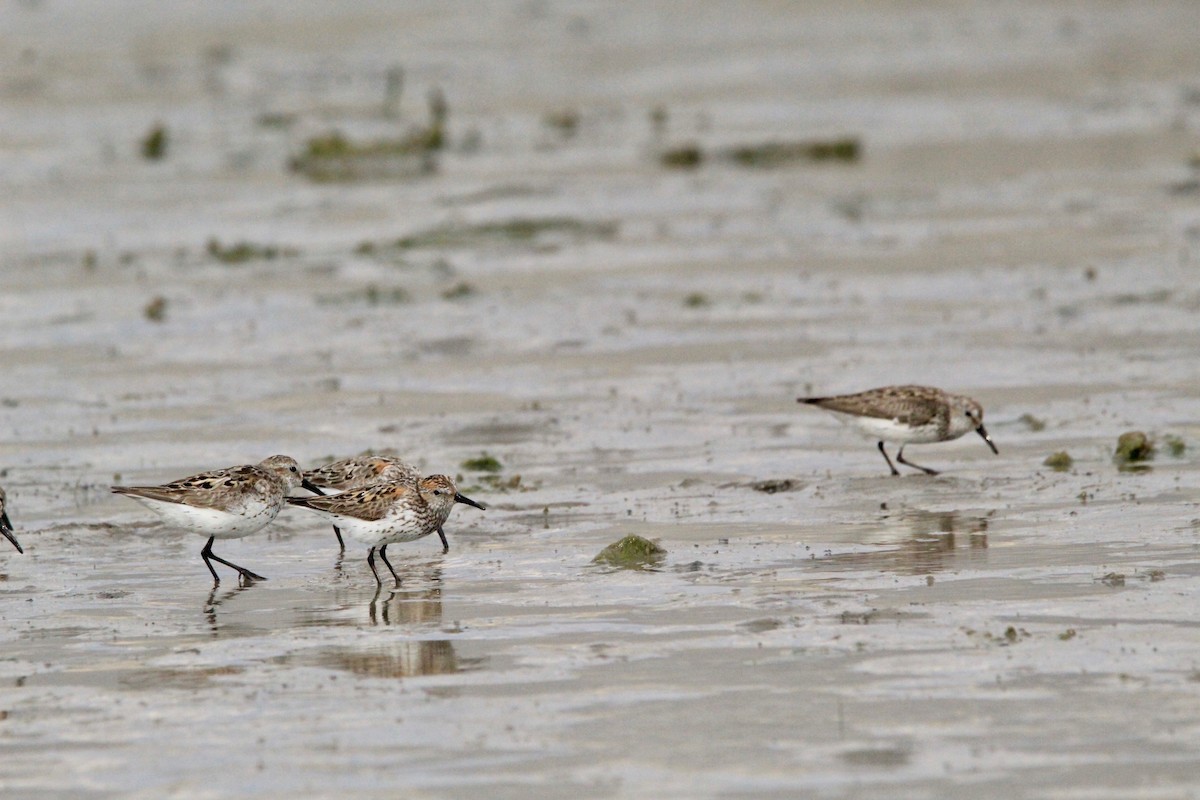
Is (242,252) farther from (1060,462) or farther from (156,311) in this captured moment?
(1060,462)

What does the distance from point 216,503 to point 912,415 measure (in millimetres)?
5789

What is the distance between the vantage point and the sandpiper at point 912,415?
1658 cm

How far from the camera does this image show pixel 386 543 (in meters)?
14.2

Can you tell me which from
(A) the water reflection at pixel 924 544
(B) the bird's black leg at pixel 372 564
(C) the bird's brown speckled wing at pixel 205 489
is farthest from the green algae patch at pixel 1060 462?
(C) the bird's brown speckled wing at pixel 205 489

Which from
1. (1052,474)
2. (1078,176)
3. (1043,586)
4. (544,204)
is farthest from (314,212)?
(1043,586)

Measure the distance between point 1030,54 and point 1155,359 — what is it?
2850 centimetres

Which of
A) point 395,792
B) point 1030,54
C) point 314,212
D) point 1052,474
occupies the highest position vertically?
point 1030,54

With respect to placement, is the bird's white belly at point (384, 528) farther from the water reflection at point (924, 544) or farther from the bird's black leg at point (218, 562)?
the water reflection at point (924, 544)

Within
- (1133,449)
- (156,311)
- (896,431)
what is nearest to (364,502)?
(896,431)

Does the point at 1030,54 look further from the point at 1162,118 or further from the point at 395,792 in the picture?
the point at 395,792

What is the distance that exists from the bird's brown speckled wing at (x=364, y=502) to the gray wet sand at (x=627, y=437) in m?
0.52

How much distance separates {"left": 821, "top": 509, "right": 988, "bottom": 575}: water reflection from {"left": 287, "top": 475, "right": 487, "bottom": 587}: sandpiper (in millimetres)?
2762

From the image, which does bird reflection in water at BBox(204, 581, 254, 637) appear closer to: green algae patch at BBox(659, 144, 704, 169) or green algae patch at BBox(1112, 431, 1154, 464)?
green algae patch at BBox(1112, 431, 1154, 464)

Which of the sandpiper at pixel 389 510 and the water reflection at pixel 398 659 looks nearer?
the water reflection at pixel 398 659
